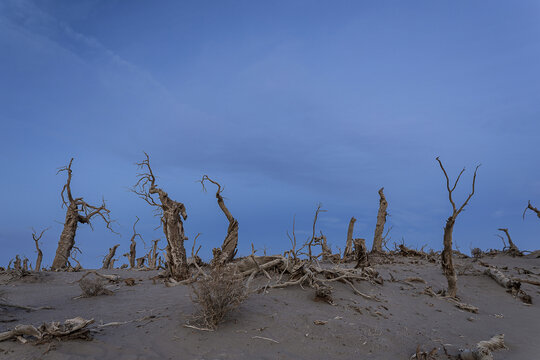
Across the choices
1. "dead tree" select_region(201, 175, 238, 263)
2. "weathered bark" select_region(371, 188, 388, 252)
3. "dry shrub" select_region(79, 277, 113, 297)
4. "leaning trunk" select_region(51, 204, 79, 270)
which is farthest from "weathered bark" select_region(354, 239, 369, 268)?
"leaning trunk" select_region(51, 204, 79, 270)

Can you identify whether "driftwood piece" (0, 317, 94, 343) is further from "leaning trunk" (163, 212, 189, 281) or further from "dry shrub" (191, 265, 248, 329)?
"leaning trunk" (163, 212, 189, 281)

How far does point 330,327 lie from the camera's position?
261 inches

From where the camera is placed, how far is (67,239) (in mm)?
18172

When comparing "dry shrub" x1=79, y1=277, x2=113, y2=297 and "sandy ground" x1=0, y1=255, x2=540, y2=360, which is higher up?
"dry shrub" x1=79, y1=277, x2=113, y2=297

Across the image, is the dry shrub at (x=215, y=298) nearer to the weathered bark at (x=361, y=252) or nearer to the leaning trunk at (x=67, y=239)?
the weathered bark at (x=361, y=252)

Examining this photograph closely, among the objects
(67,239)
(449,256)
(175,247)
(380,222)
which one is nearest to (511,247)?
(380,222)

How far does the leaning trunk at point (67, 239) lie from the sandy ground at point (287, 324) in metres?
6.66

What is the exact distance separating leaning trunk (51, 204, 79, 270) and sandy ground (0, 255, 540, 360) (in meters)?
6.66

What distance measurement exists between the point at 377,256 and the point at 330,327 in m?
11.6

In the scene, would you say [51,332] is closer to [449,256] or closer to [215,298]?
[215,298]

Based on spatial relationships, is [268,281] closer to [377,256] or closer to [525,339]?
[525,339]

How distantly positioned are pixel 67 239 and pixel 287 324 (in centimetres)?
1549

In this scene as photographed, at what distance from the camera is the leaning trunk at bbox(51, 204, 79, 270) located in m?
17.8

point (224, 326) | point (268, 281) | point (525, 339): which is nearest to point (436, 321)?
point (525, 339)
